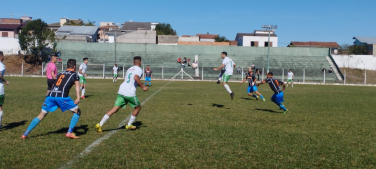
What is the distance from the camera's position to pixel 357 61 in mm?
60594

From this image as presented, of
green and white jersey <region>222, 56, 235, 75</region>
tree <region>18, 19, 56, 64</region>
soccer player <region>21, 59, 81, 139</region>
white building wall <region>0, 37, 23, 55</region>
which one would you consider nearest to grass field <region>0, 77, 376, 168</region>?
soccer player <region>21, 59, 81, 139</region>

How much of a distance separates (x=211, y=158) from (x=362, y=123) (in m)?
6.18

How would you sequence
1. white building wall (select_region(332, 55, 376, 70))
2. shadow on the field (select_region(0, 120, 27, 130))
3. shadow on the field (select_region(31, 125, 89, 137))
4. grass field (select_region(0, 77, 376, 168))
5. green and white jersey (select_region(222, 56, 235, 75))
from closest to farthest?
1. grass field (select_region(0, 77, 376, 168))
2. shadow on the field (select_region(31, 125, 89, 137))
3. shadow on the field (select_region(0, 120, 27, 130))
4. green and white jersey (select_region(222, 56, 235, 75))
5. white building wall (select_region(332, 55, 376, 70))

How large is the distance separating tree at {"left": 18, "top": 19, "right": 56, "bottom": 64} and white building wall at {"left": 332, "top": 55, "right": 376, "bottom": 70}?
47.1 meters

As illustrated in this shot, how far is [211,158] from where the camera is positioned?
19.1 feet

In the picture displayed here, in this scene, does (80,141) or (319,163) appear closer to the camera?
(319,163)

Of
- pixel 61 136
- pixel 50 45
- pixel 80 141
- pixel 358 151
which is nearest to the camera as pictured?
pixel 358 151

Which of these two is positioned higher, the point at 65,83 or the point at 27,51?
the point at 27,51

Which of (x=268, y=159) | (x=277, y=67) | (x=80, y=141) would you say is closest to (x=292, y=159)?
(x=268, y=159)

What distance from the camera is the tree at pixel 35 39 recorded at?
179 ft

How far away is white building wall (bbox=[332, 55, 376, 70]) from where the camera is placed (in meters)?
60.5

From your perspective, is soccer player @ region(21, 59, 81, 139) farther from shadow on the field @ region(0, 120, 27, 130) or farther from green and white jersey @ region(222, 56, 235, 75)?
green and white jersey @ region(222, 56, 235, 75)

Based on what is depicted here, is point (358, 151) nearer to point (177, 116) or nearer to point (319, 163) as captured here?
point (319, 163)

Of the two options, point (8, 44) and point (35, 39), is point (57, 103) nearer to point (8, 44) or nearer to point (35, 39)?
point (35, 39)
